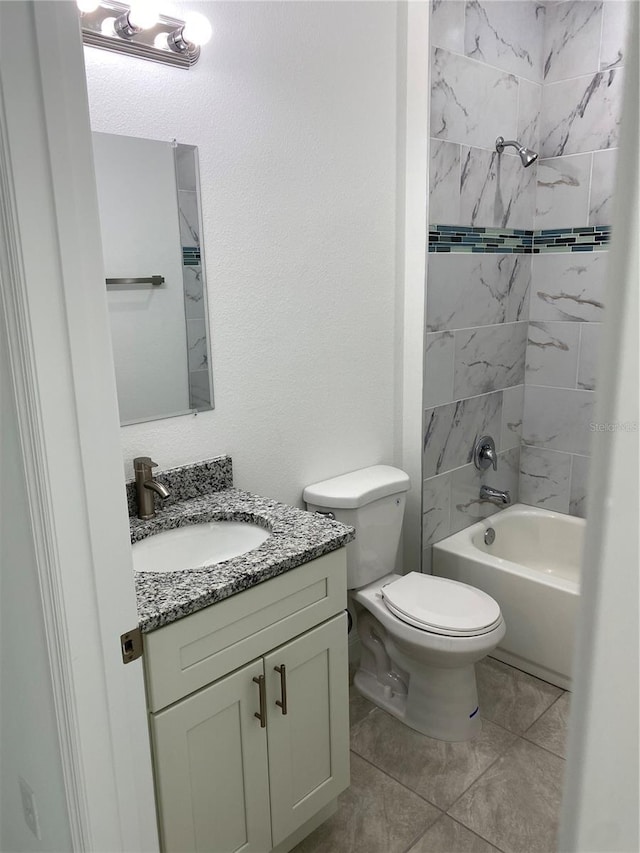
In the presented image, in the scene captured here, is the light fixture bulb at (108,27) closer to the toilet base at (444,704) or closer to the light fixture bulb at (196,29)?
the light fixture bulb at (196,29)

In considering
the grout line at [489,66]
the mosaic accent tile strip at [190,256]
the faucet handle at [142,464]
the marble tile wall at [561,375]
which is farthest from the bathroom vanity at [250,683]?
the grout line at [489,66]

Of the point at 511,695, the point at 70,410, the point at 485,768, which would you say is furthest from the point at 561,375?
the point at 70,410

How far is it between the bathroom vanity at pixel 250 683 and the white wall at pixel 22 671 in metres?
0.20

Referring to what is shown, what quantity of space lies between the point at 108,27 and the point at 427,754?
2.34 meters

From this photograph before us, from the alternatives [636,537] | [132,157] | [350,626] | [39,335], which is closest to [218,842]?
[350,626]

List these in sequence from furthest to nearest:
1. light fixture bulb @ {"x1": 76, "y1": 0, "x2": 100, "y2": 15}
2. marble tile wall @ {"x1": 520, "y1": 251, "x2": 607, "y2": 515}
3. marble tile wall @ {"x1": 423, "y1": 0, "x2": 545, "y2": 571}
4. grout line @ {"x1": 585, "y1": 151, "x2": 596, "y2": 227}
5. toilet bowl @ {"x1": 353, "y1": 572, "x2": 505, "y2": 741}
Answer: marble tile wall @ {"x1": 520, "y1": 251, "x2": 607, "y2": 515}, grout line @ {"x1": 585, "y1": 151, "x2": 596, "y2": 227}, marble tile wall @ {"x1": 423, "y1": 0, "x2": 545, "y2": 571}, toilet bowl @ {"x1": 353, "y1": 572, "x2": 505, "y2": 741}, light fixture bulb @ {"x1": 76, "y1": 0, "x2": 100, "y2": 15}

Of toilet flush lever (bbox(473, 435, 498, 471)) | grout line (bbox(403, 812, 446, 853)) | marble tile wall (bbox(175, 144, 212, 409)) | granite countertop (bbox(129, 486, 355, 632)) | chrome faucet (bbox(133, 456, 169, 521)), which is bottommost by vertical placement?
grout line (bbox(403, 812, 446, 853))

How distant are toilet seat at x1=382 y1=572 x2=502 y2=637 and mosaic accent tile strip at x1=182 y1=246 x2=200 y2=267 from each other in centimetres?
129

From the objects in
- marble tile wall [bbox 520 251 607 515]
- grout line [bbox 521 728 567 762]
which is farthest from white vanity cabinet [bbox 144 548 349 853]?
marble tile wall [bbox 520 251 607 515]

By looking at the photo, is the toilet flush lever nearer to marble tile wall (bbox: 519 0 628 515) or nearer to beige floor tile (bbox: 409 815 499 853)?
marble tile wall (bbox: 519 0 628 515)

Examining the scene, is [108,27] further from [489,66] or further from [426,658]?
[426,658]

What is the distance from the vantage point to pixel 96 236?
0.98 m

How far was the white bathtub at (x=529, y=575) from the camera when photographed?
8.12 ft

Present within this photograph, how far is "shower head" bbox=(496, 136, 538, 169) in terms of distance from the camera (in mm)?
2590
